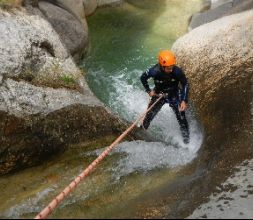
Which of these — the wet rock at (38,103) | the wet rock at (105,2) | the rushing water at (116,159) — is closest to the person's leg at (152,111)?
the rushing water at (116,159)

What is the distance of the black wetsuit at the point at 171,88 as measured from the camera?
9.44 m

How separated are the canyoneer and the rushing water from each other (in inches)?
23.8

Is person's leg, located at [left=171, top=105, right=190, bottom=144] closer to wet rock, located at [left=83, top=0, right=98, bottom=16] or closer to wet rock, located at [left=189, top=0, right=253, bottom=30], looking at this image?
wet rock, located at [left=189, top=0, right=253, bottom=30]

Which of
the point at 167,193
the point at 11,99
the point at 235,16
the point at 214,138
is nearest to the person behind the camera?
the point at 167,193

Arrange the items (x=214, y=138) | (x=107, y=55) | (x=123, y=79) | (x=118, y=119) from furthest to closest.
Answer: (x=107, y=55) → (x=123, y=79) → (x=118, y=119) → (x=214, y=138)

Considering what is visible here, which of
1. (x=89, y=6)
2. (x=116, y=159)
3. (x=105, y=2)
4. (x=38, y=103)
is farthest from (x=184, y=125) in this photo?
(x=105, y=2)

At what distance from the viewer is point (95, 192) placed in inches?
288

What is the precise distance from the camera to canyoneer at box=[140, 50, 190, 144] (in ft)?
30.0

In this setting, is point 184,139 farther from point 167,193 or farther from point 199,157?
point 167,193

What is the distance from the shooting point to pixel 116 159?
859 centimetres

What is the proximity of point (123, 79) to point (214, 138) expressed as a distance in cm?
559

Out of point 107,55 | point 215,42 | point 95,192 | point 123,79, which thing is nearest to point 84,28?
point 107,55

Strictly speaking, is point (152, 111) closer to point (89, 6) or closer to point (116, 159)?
point (116, 159)

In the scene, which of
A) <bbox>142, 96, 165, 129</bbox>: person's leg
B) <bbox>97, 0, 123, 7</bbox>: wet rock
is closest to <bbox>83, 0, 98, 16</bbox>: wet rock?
<bbox>97, 0, 123, 7</bbox>: wet rock
